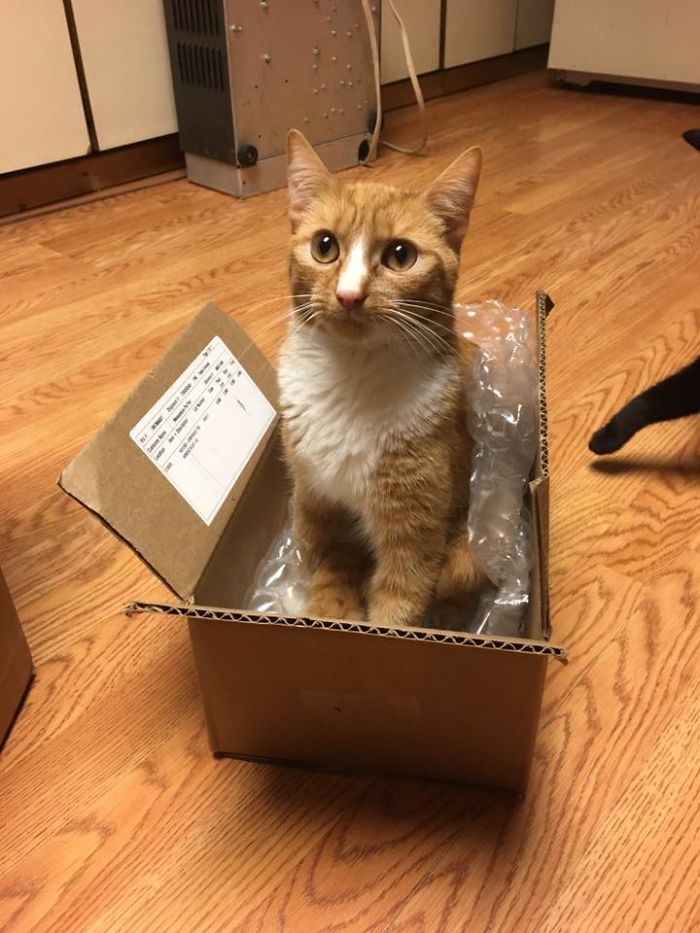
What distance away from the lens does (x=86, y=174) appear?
2246 mm

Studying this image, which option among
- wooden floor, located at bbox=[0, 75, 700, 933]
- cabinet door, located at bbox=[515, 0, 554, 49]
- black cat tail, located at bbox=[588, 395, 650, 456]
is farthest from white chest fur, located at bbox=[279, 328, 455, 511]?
cabinet door, located at bbox=[515, 0, 554, 49]

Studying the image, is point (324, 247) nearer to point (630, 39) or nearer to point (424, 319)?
point (424, 319)

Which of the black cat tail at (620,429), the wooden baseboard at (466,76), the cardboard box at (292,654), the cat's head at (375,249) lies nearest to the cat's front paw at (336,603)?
the cardboard box at (292,654)

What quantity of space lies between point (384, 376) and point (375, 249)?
122 mm

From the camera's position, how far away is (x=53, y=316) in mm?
1682

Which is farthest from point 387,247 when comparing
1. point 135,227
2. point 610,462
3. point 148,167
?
point 148,167

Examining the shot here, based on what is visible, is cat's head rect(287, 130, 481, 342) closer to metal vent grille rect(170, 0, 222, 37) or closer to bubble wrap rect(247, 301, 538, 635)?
bubble wrap rect(247, 301, 538, 635)

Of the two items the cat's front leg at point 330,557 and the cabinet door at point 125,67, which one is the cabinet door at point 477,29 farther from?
the cat's front leg at point 330,557

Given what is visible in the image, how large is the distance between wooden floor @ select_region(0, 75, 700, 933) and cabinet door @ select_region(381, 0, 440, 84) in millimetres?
1528

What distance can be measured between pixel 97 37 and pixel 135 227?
508 mm

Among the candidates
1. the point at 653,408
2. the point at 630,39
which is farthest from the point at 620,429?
the point at 630,39

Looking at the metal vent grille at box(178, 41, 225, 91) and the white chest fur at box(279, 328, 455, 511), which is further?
the metal vent grille at box(178, 41, 225, 91)

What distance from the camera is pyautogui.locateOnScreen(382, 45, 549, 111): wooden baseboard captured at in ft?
9.86

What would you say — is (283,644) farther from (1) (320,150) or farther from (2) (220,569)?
(1) (320,150)
